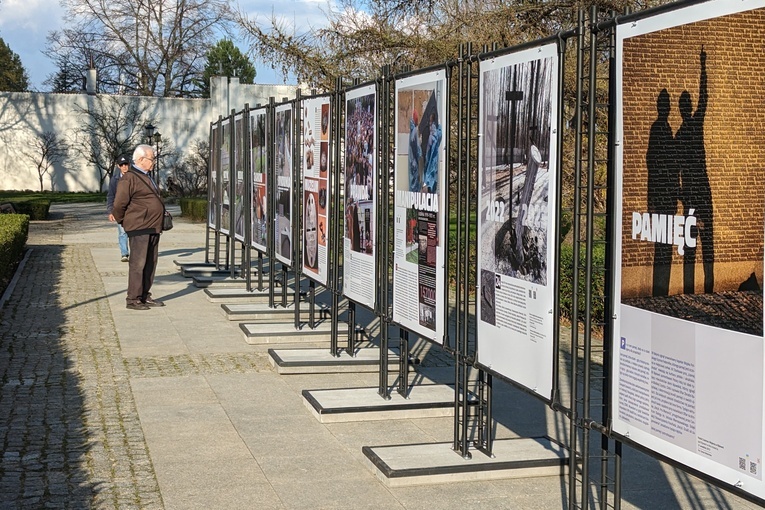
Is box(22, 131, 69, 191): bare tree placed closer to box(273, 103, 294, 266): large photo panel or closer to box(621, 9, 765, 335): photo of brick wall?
box(273, 103, 294, 266): large photo panel

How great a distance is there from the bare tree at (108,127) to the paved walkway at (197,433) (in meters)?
44.5

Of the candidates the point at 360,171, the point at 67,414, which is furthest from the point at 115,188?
the point at 67,414

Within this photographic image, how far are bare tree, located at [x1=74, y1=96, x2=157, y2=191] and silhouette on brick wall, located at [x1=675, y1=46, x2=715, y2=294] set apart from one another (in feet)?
174

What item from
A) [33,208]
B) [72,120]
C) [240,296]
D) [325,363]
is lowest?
[325,363]

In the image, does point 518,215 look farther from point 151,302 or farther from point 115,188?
point 115,188

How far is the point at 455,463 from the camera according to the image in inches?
238

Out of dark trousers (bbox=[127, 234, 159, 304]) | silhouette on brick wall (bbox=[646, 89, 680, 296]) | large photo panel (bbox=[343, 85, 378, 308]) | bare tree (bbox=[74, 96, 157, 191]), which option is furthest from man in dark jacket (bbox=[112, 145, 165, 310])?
bare tree (bbox=[74, 96, 157, 191])

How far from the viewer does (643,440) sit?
13.2ft

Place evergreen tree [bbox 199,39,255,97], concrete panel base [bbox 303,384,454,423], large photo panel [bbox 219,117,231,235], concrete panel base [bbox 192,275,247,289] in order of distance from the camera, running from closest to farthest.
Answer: concrete panel base [bbox 303,384,454,423] < concrete panel base [bbox 192,275,247,289] < large photo panel [bbox 219,117,231,235] < evergreen tree [bbox 199,39,255,97]

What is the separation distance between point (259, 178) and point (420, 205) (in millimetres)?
6381

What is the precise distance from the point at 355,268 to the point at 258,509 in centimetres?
321

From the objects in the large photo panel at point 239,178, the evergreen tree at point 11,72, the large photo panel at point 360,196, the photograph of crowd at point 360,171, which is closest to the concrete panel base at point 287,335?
the large photo panel at point 360,196

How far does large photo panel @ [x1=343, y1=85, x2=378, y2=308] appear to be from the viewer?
7.93 m

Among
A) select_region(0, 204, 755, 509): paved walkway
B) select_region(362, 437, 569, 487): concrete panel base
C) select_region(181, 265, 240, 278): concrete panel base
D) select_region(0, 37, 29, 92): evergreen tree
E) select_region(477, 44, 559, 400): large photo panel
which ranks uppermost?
select_region(0, 37, 29, 92): evergreen tree
